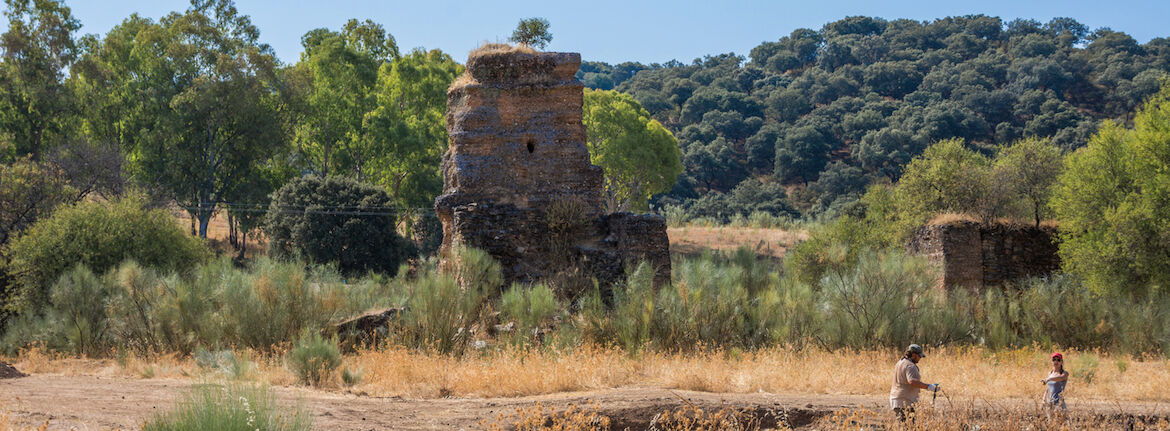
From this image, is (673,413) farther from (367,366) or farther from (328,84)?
(328,84)

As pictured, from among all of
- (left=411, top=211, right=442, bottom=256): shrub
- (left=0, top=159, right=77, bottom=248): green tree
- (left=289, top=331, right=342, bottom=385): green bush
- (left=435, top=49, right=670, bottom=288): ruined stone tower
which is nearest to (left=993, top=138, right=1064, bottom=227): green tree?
(left=435, top=49, right=670, bottom=288): ruined stone tower

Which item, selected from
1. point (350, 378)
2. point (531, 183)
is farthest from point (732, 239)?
point (350, 378)

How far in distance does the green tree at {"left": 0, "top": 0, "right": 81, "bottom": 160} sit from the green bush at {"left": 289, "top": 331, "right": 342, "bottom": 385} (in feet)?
89.6

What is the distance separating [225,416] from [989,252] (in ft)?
56.0

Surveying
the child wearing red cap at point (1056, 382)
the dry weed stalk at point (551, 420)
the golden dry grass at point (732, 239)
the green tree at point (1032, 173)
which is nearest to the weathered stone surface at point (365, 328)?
the dry weed stalk at point (551, 420)

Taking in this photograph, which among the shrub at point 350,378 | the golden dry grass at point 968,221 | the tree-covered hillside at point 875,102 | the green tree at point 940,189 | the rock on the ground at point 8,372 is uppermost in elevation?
the tree-covered hillside at point 875,102

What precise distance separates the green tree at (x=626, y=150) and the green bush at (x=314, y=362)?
27676 millimetres

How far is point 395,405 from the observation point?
9312 millimetres

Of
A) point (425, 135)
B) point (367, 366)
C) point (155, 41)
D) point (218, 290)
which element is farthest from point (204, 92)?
point (367, 366)

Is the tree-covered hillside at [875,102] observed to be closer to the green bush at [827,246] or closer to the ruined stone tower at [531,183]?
the green bush at [827,246]

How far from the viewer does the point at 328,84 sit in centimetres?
3716

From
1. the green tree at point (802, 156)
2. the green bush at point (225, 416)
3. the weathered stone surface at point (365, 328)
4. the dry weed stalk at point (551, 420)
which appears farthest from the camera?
the green tree at point (802, 156)

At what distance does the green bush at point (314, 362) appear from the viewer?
1063 cm

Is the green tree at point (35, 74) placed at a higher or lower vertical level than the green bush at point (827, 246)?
higher
